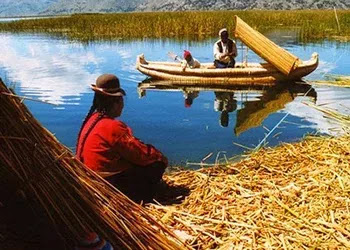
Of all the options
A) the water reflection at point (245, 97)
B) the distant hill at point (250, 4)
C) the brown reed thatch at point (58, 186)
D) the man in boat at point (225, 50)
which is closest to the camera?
the brown reed thatch at point (58, 186)

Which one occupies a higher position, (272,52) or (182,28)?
(272,52)

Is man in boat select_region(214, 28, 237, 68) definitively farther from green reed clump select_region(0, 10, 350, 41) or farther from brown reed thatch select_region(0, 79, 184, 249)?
green reed clump select_region(0, 10, 350, 41)

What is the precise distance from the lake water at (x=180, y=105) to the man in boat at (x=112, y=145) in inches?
36.9

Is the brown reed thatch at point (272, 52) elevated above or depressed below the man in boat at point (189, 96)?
above

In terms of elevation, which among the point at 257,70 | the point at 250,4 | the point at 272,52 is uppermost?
the point at 272,52

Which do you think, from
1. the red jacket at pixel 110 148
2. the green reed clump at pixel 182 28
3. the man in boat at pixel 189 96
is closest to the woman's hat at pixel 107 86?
the red jacket at pixel 110 148

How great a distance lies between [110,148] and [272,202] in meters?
1.27

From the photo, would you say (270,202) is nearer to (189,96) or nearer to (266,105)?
(266,105)

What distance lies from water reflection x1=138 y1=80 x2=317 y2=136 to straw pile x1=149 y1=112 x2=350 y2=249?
13.5 ft

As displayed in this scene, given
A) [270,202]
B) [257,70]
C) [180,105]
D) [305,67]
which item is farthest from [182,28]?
[270,202]

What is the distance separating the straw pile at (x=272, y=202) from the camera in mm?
3344

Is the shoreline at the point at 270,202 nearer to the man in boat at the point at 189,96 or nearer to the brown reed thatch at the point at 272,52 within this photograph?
the man in boat at the point at 189,96

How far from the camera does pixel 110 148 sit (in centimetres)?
382

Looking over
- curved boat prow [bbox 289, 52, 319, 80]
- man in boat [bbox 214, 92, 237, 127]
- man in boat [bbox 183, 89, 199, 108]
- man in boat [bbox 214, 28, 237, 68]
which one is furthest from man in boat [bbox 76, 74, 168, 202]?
curved boat prow [bbox 289, 52, 319, 80]
